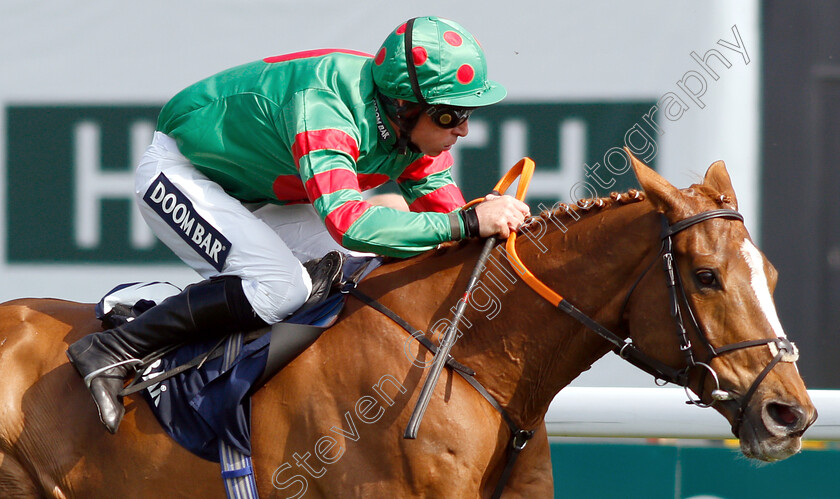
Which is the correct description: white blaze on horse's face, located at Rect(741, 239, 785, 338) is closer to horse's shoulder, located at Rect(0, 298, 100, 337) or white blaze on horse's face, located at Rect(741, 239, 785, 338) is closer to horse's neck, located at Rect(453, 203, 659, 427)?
horse's neck, located at Rect(453, 203, 659, 427)

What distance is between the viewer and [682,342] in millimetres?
2254

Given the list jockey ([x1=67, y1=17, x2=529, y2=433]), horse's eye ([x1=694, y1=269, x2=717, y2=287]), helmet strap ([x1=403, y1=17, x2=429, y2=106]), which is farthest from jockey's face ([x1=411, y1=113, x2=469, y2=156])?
horse's eye ([x1=694, y1=269, x2=717, y2=287])

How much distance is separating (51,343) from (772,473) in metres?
3.14

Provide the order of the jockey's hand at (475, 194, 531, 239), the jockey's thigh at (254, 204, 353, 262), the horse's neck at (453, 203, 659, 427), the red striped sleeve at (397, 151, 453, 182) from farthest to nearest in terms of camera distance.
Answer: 1. the red striped sleeve at (397, 151, 453, 182)
2. the jockey's thigh at (254, 204, 353, 262)
3. the jockey's hand at (475, 194, 531, 239)
4. the horse's neck at (453, 203, 659, 427)

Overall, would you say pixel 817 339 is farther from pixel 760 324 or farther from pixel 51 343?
pixel 51 343

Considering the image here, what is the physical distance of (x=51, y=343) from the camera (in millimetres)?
2865

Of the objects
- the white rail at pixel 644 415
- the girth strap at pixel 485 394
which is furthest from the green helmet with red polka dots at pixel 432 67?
the white rail at pixel 644 415

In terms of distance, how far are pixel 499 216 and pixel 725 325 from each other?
2.33 ft

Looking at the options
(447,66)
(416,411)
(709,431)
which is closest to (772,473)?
(709,431)

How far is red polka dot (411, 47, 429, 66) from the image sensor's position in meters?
2.57

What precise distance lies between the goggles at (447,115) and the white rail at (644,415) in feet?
5.51

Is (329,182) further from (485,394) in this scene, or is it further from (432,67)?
(485,394)

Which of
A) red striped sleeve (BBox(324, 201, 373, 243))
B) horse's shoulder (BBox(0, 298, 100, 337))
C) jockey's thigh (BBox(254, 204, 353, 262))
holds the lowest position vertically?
horse's shoulder (BBox(0, 298, 100, 337))

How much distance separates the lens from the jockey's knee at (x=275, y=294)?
2.62 meters
